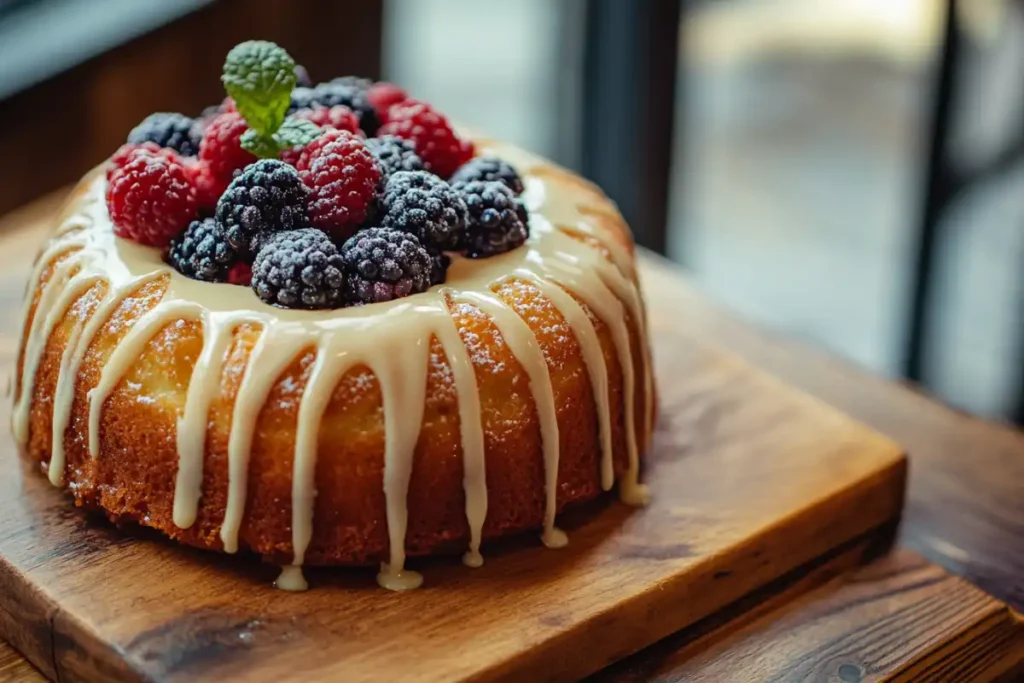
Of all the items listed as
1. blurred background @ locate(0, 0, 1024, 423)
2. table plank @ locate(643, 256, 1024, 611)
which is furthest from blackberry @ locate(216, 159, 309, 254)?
blurred background @ locate(0, 0, 1024, 423)

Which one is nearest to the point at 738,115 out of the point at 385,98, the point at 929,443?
the point at 929,443

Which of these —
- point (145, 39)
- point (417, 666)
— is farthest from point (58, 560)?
point (145, 39)

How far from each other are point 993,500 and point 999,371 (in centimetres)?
200

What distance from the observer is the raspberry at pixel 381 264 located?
1562mm

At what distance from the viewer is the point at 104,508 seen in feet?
5.43

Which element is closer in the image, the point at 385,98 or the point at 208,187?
the point at 208,187

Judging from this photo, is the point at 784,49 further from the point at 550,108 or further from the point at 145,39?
the point at 145,39

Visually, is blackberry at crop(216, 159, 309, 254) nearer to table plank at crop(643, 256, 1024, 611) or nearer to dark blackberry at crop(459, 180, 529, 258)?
dark blackberry at crop(459, 180, 529, 258)

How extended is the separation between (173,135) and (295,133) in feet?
0.77

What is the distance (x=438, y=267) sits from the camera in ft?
5.47

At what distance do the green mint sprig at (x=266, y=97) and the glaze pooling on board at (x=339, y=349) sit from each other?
213 mm

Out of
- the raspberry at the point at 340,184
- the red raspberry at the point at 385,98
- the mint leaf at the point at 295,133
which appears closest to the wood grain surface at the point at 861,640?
the raspberry at the point at 340,184

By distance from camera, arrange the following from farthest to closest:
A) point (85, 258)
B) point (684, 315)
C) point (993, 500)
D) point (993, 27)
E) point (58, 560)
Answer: point (993, 27) → point (684, 315) → point (993, 500) → point (85, 258) → point (58, 560)

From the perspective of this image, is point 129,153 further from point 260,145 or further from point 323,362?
point 323,362
